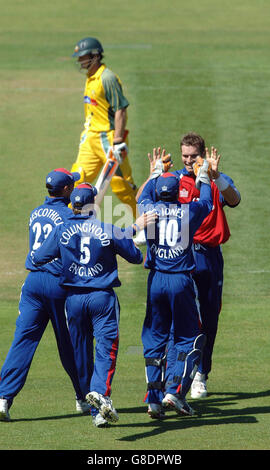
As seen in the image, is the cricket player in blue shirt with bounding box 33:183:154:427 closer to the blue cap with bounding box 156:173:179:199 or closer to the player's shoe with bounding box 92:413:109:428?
the player's shoe with bounding box 92:413:109:428

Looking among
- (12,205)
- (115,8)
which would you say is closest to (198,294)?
(12,205)

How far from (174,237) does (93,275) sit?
2.72 feet

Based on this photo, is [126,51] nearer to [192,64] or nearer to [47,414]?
[192,64]

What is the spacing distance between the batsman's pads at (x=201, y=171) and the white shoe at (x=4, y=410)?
2751 mm

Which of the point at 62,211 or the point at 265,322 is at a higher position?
the point at 62,211

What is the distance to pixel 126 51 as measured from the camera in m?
25.3

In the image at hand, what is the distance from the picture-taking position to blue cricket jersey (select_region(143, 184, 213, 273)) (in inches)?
360

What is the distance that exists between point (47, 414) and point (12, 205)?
27.8 ft

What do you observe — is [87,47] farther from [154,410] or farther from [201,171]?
[154,410]

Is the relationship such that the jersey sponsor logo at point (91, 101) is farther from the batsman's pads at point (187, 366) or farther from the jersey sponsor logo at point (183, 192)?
the batsman's pads at point (187, 366)

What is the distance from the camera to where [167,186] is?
363 inches

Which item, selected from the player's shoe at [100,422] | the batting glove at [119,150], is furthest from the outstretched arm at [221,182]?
the batting glove at [119,150]

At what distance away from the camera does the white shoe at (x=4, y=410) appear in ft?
29.9

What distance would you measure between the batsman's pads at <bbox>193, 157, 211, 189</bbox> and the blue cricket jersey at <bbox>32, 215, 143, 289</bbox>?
3.41ft
